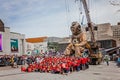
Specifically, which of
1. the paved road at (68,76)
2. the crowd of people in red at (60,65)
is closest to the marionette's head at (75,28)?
the crowd of people in red at (60,65)

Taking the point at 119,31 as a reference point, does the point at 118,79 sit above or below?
below

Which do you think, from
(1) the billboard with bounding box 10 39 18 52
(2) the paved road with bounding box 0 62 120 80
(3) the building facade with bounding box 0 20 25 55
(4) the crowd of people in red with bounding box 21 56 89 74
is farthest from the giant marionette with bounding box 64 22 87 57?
(1) the billboard with bounding box 10 39 18 52

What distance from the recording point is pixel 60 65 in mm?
29516

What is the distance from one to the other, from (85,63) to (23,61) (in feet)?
55.1

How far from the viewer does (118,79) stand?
75.8 feet

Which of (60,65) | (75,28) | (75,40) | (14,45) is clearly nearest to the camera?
(60,65)

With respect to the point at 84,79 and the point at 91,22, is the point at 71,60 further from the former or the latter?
the point at 91,22

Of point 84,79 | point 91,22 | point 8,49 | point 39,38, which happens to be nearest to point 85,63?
point 84,79

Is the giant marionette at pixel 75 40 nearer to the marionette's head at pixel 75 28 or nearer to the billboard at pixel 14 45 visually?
the marionette's head at pixel 75 28

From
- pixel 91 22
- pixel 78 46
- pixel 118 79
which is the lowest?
pixel 118 79

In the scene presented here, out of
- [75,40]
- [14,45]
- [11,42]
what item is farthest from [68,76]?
[14,45]

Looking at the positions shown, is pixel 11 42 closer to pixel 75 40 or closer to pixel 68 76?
pixel 75 40

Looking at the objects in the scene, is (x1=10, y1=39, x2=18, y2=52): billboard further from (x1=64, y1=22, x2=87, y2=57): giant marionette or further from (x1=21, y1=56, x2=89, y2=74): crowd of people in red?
(x1=21, y1=56, x2=89, y2=74): crowd of people in red

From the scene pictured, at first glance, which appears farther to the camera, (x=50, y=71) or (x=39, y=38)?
(x=39, y=38)
